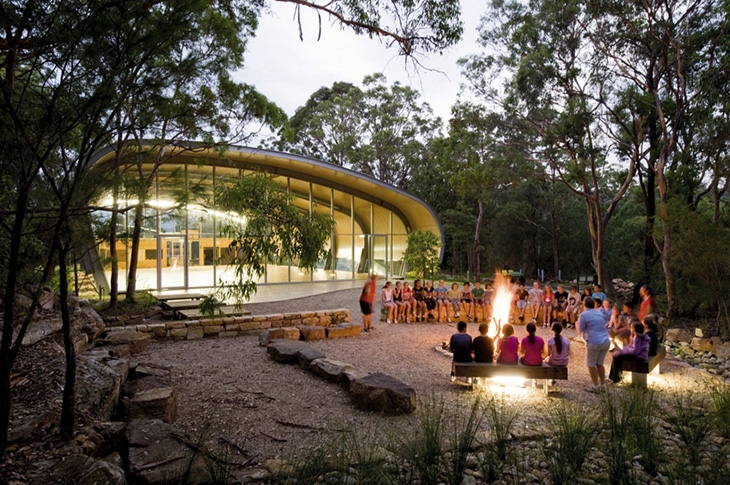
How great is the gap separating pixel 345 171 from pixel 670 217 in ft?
37.6

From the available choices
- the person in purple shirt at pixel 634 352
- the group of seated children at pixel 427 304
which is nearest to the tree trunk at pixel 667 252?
the group of seated children at pixel 427 304

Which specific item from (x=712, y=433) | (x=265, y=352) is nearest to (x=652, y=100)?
(x=712, y=433)

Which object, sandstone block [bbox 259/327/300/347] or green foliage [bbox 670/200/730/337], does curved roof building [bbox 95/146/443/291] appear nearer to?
sandstone block [bbox 259/327/300/347]

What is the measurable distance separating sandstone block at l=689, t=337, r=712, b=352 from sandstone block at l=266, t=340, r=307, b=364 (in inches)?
317

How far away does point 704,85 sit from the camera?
445 inches

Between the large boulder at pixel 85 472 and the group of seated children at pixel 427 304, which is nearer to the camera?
the large boulder at pixel 85 472

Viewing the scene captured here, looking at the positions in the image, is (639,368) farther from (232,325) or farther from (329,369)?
(232,325)

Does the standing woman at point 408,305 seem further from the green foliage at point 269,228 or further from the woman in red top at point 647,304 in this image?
the woman in red top at point 647,304

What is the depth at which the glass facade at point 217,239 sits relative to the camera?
49.2 ft

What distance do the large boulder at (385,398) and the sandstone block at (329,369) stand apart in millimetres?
813

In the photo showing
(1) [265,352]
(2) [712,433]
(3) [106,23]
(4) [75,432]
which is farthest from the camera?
(1) [265,352]

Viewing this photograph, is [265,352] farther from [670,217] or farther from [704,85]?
[704,85]

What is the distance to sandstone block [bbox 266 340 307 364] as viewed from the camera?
6789mm

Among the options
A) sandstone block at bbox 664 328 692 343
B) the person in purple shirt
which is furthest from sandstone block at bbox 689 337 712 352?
the person in purple shirt
